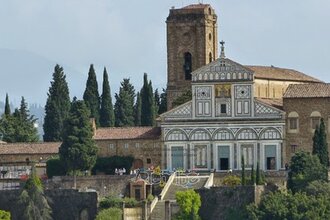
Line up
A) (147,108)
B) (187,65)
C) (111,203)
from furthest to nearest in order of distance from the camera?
(147,108)
(187,65)
(111,203)

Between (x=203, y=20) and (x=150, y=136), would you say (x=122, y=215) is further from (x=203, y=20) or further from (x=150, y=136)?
(x=203, y=20)

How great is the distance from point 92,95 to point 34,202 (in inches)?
709

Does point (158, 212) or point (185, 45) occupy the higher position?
point (185, 45)

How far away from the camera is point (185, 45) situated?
84.2 m

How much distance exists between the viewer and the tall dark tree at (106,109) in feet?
293

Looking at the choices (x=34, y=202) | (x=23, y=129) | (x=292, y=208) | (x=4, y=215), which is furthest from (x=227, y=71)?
(x=23, y=129)

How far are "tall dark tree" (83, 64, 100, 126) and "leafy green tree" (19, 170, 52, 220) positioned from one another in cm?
1573

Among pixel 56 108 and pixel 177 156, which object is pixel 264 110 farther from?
pixel 56 108

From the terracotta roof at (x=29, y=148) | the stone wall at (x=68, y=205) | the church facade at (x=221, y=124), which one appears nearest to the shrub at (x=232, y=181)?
the church facade at (x=221, y=124)

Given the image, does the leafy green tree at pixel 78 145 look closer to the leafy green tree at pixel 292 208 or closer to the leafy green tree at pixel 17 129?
the leafy green tree at pixel 292 208

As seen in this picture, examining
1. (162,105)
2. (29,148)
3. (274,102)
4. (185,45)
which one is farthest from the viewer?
(162,105)

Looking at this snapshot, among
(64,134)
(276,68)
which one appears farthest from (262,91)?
(64,134)

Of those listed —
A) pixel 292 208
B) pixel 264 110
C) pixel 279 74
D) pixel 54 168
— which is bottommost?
pixel 292 208

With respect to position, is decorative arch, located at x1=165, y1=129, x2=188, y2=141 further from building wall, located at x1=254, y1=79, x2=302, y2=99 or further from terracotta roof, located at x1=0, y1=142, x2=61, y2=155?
terracotta roof, located at x1=0, y1=142, x2=61, y2=155
